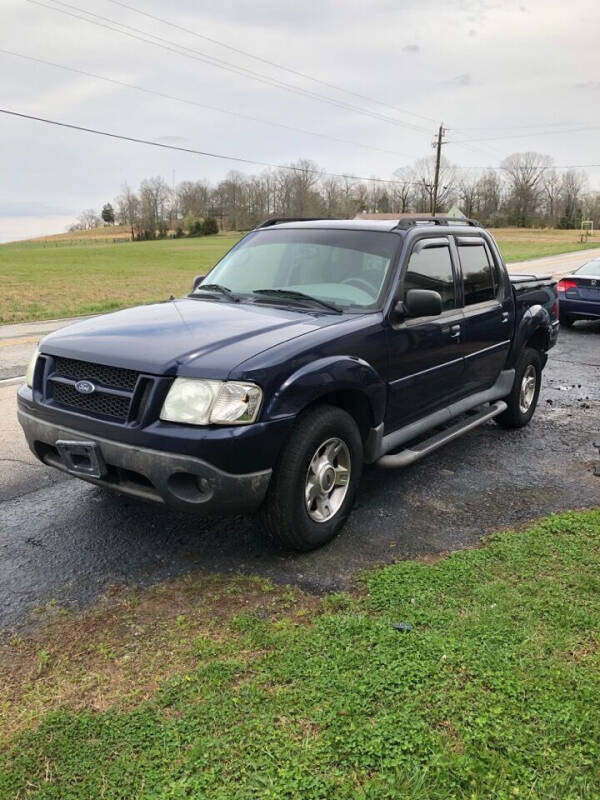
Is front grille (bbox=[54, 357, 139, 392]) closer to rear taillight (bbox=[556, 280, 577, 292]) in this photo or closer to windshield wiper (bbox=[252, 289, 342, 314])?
windshield wiper (bbox=[252, 289, 342, 314])

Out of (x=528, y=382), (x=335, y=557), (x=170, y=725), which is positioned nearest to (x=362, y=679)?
(x=170, y=725)

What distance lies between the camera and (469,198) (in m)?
112

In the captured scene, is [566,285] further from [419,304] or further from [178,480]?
[178,480]

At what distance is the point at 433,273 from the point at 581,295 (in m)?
9.08

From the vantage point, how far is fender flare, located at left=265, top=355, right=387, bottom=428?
326 cm

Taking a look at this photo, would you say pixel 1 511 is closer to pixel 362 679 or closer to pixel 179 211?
pixel 362 679

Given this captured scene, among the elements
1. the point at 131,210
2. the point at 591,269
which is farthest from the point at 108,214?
the point at 591,269

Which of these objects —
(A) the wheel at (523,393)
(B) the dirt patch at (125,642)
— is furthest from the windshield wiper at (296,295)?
(A) the wheel at (523,393)

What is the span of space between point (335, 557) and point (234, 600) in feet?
2.27

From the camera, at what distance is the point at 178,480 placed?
3174 millimetres

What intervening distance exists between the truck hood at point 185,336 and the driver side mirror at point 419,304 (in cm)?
47

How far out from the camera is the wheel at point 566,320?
511 inches

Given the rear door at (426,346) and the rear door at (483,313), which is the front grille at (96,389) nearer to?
the rear door at (426,346)

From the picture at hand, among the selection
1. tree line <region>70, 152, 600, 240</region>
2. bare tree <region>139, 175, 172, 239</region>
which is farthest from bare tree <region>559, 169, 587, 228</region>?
bare tree <region>139, 175, 172, 239</region>
